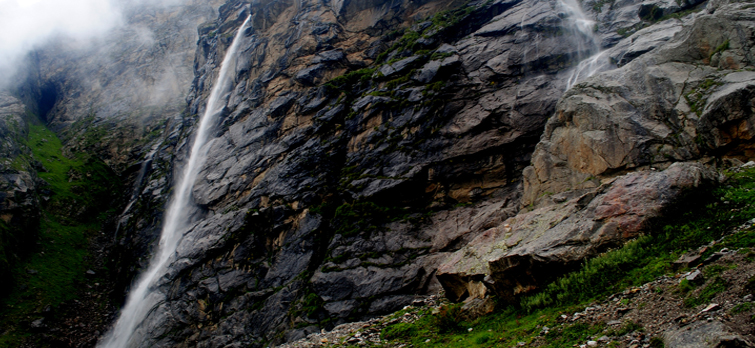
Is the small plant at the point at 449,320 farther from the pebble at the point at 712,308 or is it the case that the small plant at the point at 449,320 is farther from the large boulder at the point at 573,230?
the pebble at the point at 712,308

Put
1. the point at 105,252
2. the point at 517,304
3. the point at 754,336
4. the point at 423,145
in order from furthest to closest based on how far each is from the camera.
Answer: the point at 105,252, the point at 423,145, the point at 517,304, the point at 754,336

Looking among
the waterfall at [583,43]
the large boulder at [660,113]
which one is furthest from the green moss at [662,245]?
the waterfall at [583,43]

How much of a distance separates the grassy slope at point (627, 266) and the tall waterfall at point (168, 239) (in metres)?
22.2

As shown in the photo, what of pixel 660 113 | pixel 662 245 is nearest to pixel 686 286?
pixel 662 245

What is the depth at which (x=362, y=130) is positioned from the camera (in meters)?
26.2

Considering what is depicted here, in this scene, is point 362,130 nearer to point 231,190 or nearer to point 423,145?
point 423,145

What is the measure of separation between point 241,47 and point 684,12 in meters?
39.9

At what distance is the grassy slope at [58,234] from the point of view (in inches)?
1023

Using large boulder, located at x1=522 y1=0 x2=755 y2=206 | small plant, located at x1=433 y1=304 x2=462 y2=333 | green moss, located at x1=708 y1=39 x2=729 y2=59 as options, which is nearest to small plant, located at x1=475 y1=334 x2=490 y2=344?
small plant, located at x1=433 y1=304 x2=462 y2=333

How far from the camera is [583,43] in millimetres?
24172

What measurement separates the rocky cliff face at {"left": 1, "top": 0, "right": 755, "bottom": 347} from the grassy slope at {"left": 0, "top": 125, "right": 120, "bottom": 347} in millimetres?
3703

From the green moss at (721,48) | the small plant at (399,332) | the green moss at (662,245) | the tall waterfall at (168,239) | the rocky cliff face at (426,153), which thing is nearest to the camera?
the green moss at (662,245)

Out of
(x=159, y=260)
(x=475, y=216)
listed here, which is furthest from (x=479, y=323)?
(x=159, y=260)

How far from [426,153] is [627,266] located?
14.7m
